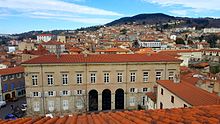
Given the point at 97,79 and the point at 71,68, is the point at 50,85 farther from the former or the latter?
the point at 97,79

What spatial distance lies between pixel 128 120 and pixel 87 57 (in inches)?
1183

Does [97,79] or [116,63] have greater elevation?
[116,63]

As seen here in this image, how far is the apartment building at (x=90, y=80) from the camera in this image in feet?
111

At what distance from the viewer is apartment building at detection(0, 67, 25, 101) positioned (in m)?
43.1

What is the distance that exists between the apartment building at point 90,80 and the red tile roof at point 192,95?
41.0 ft

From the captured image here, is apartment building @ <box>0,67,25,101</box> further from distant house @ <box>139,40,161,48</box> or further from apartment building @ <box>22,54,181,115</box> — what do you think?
distant house @ <box>139,40,161,48</box>

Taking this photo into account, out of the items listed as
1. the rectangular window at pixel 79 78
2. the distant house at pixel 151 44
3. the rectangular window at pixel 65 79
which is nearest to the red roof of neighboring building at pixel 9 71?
the rectangular window at pixel 65 79

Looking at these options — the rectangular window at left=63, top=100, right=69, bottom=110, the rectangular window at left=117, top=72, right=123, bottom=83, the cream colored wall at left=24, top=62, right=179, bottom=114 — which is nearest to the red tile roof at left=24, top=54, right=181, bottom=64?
the cream colored wall at left=24, top=62, right=179, bottom=114

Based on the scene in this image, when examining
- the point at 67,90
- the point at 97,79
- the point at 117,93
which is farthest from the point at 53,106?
the point at 117,93

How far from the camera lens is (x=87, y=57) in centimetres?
3622

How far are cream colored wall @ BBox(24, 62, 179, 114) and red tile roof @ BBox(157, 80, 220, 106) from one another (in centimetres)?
1242

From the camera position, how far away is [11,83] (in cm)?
4497

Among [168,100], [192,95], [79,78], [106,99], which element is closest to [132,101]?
[106,99]

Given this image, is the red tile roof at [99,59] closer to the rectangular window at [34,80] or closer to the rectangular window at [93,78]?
the rectangular window at [93,78]
